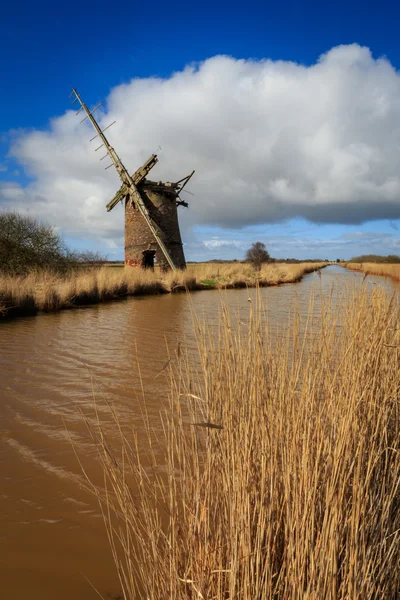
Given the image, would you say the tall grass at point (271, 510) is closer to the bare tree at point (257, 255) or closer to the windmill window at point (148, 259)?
the windmill window at point (148, 259)

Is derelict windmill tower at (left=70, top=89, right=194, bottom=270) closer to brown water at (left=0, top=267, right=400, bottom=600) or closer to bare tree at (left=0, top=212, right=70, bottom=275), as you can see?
bare tree at (left=0, top=212, right=70, bottom=275)

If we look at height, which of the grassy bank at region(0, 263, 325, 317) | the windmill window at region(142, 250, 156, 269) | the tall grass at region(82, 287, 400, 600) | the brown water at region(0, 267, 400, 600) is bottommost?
the brown water at region(0, 267, 400, 600)

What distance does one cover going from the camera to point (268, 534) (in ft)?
4.82

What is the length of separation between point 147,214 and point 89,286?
585 cm

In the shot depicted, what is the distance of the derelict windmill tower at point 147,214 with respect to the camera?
1906 cm

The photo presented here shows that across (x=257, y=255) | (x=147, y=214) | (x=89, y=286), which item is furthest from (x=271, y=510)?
(x=257, y=255)

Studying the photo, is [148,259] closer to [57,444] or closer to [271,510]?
[57,444]

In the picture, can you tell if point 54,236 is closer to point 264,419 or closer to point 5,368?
point 5,368

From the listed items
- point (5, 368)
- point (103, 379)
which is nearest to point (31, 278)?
point (5, 368)

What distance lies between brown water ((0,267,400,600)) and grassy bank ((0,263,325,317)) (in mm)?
2172

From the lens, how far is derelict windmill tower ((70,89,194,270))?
62.5 feet

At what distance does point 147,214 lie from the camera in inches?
740

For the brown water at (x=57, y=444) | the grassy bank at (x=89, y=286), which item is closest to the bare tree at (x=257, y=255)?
the grassy bank at (x=89, y=286)

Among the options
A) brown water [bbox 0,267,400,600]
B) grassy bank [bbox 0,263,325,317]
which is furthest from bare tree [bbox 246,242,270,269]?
brown water [bbox 0,267,400,600]
